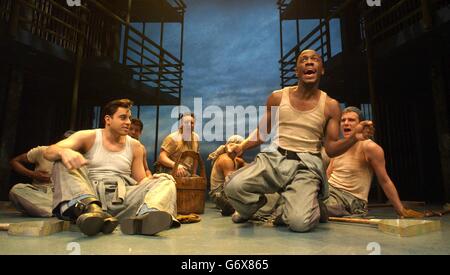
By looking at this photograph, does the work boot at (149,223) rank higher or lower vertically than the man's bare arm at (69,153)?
lower

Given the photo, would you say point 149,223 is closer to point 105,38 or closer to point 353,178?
point 353,178

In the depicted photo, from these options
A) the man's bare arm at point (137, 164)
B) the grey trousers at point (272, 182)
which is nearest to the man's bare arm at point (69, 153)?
the man's bare arm at point (137, 164)

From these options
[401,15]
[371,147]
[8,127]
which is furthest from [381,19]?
[8,127]

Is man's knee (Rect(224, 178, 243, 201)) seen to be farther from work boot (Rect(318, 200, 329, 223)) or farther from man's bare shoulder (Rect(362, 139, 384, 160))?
man's bare shoulder (Rect(362, 139, 384, 160))

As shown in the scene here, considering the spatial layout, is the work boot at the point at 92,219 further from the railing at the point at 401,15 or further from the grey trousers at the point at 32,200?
the railing at the point at 401,15

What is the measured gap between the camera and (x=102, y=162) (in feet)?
10.7

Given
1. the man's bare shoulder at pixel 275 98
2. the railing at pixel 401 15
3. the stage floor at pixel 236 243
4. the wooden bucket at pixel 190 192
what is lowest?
the stage floor at pixel 236 243

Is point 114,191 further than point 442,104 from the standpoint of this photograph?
No

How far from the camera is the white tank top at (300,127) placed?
340cm

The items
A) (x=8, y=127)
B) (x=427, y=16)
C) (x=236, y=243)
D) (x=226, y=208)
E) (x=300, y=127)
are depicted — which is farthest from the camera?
(x=8, y=127)

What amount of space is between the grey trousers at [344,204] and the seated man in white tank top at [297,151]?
41 cm

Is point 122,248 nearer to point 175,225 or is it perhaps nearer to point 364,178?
point 175,225

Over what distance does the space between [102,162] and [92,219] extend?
3.27 feet

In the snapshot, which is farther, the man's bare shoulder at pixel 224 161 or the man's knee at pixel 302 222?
the man's bare shoulder at pixel 224 161
